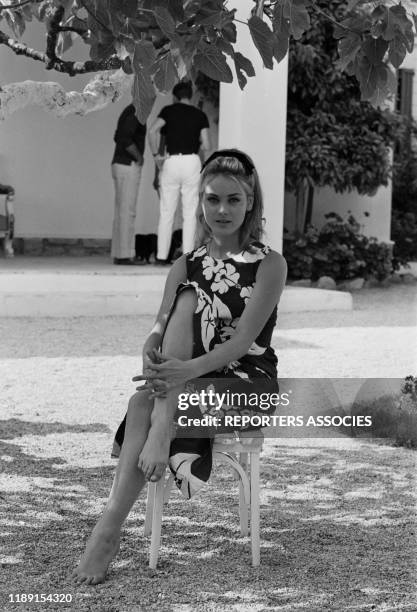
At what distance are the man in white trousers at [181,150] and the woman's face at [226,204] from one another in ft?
20.9

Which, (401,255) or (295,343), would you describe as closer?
(295,343)

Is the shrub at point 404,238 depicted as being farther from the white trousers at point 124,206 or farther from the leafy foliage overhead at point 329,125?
the white trousers at point 124,206

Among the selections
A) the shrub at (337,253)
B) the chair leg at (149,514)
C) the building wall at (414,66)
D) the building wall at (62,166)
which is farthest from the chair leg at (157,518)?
the building wall at (414,66)

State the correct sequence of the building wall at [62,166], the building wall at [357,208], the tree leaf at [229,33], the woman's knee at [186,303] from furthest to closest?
the building wall at [357,208] → the building wall at [62,166] → the woman's knee at [186,303] → the tree leaf at [229,33]

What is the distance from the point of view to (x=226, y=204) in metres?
3.50

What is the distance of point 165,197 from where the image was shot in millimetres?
10117

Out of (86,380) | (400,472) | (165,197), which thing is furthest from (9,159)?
(400,472)

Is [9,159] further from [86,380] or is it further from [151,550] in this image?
[151,550]

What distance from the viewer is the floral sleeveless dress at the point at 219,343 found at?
131 inches

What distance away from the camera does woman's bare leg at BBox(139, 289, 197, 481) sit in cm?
319

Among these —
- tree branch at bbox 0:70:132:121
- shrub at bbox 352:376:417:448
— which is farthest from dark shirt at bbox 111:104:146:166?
shrub at bbox 352:376:417:448

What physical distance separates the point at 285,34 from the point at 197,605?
164 centimetres

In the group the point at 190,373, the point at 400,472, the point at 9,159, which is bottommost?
the point at 400,472

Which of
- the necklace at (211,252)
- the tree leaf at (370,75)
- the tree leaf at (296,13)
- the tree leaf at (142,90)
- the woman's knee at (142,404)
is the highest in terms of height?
the tree leaf at (296,13)
